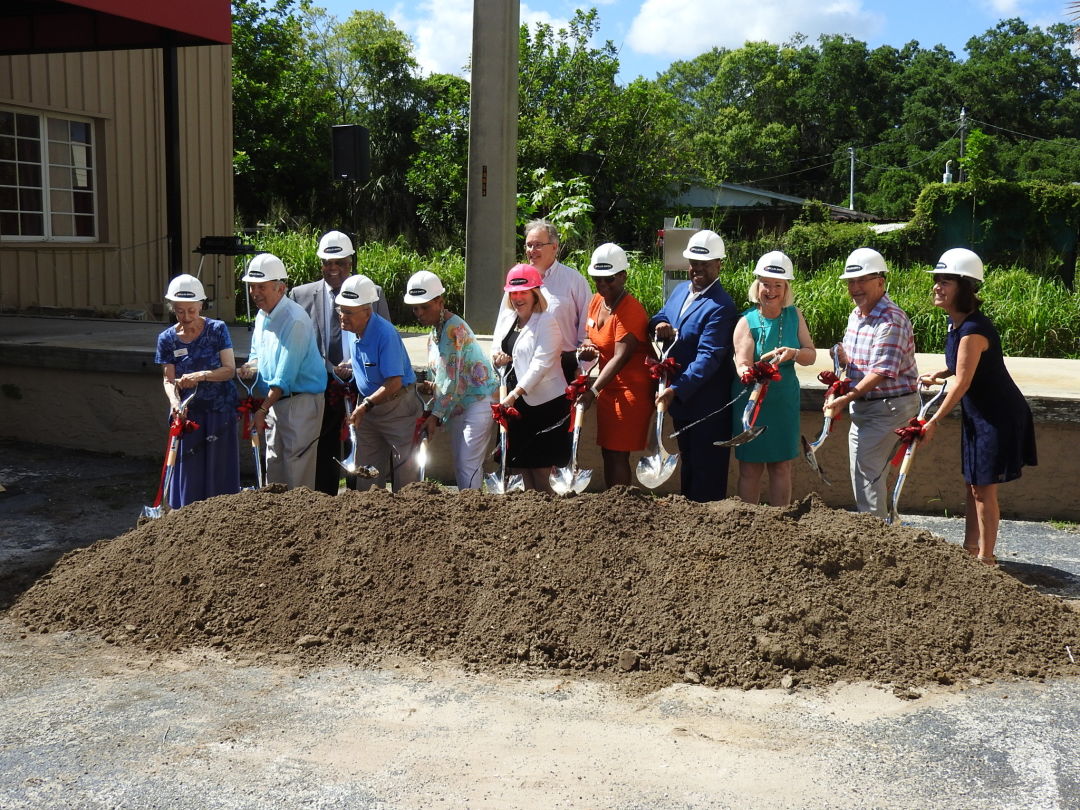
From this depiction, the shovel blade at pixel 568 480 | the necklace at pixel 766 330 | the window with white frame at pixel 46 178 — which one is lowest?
the shovel blade at pixel 568 480

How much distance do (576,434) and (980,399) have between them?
1.95 meters

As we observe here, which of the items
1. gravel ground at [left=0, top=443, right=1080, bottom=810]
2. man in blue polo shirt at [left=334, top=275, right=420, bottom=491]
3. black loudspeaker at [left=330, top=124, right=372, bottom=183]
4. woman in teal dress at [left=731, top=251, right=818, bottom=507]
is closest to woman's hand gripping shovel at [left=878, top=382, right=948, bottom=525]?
woman in teal dress at [left=731, top=251, right=818, bottom=507]

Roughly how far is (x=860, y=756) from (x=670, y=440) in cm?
348

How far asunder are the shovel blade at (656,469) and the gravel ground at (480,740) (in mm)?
1848

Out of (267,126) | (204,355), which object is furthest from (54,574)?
(267,126)

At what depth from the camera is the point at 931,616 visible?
14.7 ft

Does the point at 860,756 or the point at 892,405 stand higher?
the point at 892,405

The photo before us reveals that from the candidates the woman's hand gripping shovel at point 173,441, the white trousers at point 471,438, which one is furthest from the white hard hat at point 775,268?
the woman's hand gripping shovel at point 173,441

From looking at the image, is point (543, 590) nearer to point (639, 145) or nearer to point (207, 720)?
point (207, 720)

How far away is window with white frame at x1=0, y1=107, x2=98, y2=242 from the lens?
1210 centimetres

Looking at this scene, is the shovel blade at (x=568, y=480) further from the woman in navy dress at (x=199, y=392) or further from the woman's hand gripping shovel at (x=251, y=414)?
the woman in navy dress at (x=199, y=392)

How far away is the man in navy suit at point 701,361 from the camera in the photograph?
5523mm

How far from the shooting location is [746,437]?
17.9ft

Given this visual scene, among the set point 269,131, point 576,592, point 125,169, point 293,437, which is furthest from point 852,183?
point 576,592
